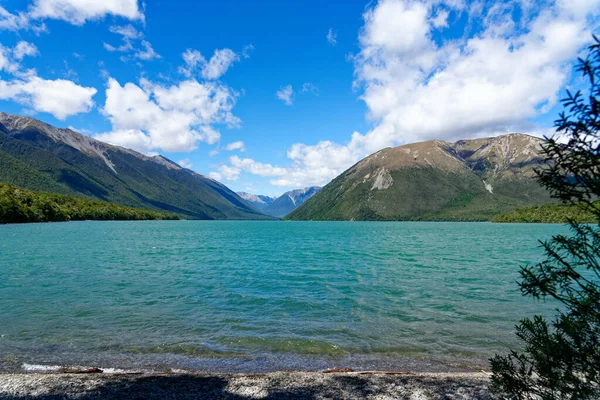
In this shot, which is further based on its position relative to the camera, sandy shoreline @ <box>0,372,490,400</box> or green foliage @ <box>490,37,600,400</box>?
sandy shoreline @ <box>0,372,490,400</box>

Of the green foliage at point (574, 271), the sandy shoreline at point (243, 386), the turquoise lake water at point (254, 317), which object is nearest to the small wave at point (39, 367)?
the turquoise lake water at point (254, 317)

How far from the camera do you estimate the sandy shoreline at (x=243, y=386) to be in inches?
484

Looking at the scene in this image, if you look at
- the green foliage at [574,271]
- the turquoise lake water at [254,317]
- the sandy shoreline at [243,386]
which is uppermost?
the green foliage at [574,271]

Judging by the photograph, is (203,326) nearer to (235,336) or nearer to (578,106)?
(235,336)

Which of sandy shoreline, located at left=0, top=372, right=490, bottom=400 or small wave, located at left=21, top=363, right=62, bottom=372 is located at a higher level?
sandy shoreline, located at left=0, top=372, right=490, bottom=400

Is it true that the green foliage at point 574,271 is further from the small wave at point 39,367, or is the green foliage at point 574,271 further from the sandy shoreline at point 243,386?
the small wave at point 39,367

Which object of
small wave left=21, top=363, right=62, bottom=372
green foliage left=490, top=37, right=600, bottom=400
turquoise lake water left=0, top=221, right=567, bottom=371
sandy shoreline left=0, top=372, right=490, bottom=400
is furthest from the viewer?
turquoise lake water left=0, top=221, right=567, bottom=371

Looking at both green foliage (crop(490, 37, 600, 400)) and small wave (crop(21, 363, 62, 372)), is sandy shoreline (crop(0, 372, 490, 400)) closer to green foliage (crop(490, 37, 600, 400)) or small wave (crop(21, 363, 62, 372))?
small wave (crop(21, 363, 62, 372))

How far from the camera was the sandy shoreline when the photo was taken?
12289 millimetres

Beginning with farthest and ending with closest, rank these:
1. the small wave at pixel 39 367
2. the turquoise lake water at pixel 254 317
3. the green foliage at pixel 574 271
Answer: the turquoise lake water at pixel 254 317
the small wave at pixel 39 367
the green foliage at pixel 574 271

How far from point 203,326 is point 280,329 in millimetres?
5386

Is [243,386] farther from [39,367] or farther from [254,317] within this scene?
[254,317]

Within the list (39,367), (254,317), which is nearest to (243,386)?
(39,367)

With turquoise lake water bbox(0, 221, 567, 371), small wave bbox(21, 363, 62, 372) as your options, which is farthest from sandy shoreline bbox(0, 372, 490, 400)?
turquoise lake water bbox(0, 221, 567, 371)
